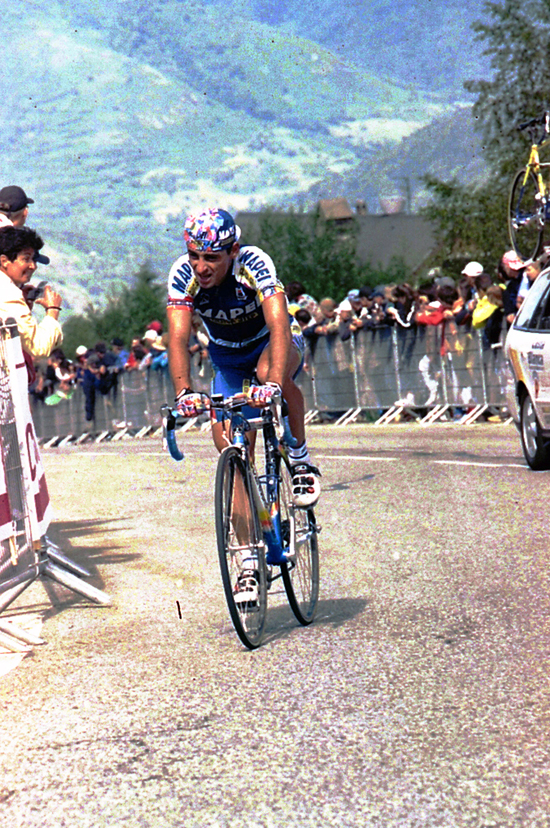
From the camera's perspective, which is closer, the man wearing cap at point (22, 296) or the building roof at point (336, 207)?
the man wearing cap at point (22, 296)

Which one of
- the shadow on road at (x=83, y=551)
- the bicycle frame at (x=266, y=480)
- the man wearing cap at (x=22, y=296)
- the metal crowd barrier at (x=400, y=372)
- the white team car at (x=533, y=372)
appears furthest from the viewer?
the metal crowd barrier at (x=400, y=372)

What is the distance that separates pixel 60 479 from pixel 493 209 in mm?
33112

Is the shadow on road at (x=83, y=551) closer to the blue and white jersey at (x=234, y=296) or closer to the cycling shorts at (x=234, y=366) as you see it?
the cycling shorts at (x=234, y=366)

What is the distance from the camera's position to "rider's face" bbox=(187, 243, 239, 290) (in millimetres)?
6043

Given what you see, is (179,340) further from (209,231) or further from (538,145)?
(538,145)

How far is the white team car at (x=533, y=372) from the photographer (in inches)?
458

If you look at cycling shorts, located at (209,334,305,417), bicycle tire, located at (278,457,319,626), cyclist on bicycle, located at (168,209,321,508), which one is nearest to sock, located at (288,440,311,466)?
cyclist on bicycle, located at (168,209,321,508)

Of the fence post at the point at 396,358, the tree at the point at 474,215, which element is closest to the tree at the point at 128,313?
the tree at the point at 474,215

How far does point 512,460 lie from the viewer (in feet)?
43.8

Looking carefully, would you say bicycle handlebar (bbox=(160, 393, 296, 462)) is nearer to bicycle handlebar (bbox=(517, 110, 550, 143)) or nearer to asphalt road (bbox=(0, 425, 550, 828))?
asphalt road (bbox=(0, 425, 550, 828))

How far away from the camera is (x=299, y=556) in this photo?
20.9 ft

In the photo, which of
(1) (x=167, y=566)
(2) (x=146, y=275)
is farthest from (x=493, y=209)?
(2) (x=146, y=275)

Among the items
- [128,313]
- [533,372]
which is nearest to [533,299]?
[533,372]

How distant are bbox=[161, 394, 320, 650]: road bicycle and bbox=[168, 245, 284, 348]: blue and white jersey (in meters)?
0.57
